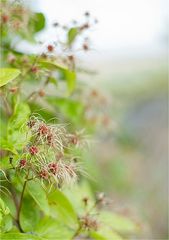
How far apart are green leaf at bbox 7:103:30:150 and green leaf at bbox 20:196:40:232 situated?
0.14m

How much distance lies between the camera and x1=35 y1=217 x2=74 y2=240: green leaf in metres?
0.92

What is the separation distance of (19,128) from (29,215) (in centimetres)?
18

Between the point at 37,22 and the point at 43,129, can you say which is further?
the point at 37,22

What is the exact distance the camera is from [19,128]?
862 mm

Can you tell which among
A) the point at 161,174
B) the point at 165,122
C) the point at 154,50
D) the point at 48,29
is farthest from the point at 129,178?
the point at 154,50

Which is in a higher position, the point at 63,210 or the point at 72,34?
the point at 72,34

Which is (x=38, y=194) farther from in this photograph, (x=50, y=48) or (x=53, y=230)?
(x=50, y=48)

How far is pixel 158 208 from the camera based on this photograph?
3422 millimetres

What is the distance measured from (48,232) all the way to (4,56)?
1.47 ft

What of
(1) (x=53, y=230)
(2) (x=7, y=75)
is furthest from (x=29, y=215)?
(2) (x=7, y=75)

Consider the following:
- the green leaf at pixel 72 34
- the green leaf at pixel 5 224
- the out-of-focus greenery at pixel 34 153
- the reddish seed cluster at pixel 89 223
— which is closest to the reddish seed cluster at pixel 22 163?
the out-of-focus greenery at pixel 34 153

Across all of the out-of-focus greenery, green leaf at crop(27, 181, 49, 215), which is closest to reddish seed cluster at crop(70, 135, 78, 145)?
the out-of-focus greenery

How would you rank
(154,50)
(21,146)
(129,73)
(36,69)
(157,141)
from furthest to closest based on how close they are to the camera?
(154,50) → (129,73) → (157,141) → (36,69) → (21,146)

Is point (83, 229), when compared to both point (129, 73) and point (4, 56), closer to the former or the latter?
point (4, 56)
